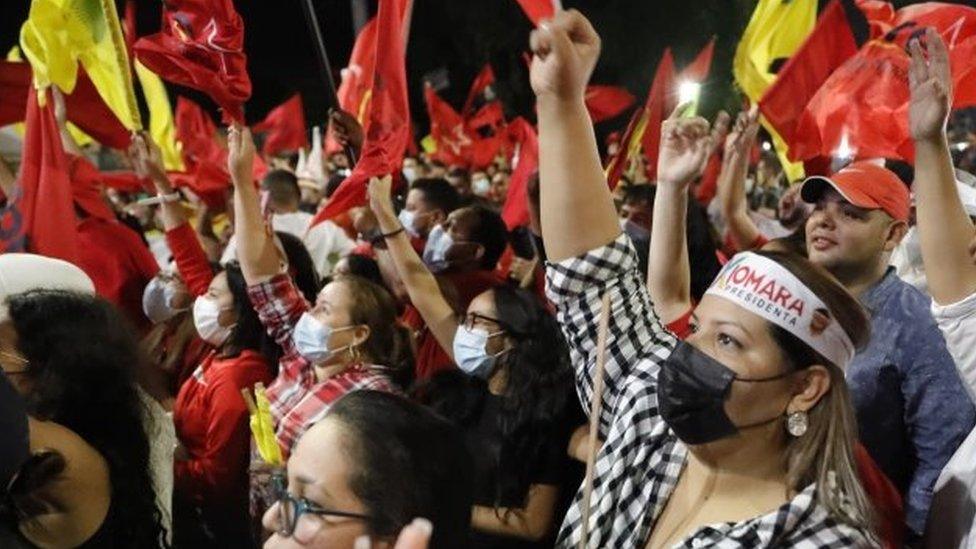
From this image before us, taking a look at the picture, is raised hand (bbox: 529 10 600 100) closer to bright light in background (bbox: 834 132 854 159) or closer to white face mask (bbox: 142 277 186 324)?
bright light in background (bbox: 834 132 854 159)

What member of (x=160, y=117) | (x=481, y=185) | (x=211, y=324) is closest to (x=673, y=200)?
(x=211, y=324)

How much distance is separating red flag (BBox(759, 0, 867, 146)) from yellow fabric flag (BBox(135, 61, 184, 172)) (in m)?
4.50

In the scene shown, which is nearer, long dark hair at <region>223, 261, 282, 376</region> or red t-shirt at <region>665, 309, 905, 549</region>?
red t-shirt at <region>665, 309, 905, 549</region>

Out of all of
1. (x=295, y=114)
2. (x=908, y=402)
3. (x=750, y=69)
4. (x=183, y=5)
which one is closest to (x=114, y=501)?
(x=908, y=402)

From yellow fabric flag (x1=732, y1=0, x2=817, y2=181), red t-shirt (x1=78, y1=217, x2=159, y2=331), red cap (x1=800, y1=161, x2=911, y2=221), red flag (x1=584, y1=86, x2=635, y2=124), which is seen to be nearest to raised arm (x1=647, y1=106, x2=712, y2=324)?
red cap (x1=800, y1=161, x2=911, y2=221)

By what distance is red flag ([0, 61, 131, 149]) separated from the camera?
18.1 ft

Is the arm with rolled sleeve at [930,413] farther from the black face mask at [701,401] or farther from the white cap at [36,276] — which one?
the white cap at [36,276]

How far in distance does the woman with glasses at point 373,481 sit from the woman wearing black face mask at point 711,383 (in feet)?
1.36

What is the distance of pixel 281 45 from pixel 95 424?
1959 centimetres

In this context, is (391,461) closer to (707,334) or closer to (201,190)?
(707,334)

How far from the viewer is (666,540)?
2.14m

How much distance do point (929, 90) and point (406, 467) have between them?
1509 mm

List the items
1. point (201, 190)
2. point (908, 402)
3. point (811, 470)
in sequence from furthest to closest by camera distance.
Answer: point (201, 190) < point (908, 402) < point (811, 470)

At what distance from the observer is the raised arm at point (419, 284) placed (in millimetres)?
3916
